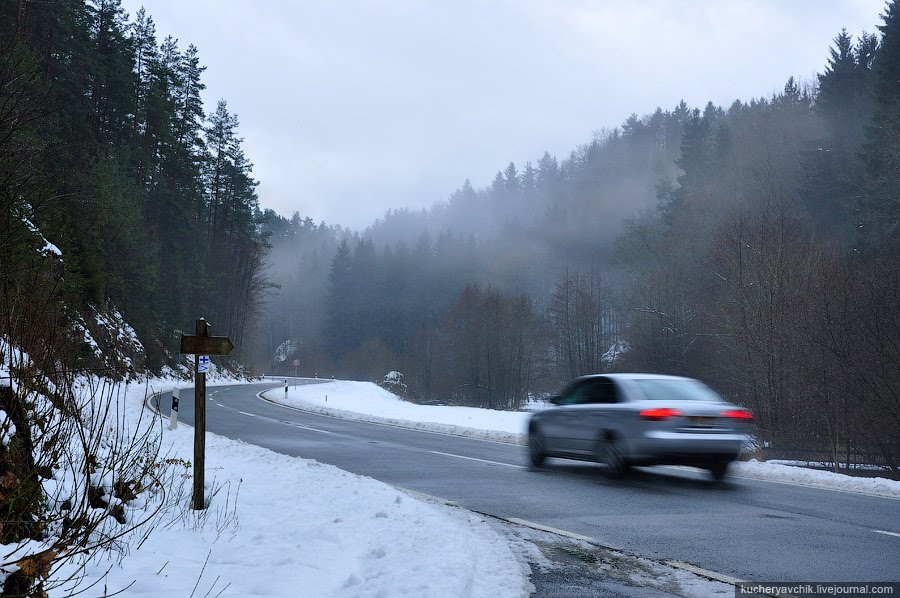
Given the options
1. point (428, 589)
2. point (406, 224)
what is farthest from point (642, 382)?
point (406, 224)

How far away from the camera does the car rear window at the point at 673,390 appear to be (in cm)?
1162

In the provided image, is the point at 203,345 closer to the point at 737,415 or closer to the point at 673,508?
the point at 673,508

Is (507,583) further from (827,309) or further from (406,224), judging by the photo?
(406,224)

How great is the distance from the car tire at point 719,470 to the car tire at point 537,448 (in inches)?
124

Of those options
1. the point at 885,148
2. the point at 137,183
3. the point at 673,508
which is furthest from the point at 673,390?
the point at 137,183

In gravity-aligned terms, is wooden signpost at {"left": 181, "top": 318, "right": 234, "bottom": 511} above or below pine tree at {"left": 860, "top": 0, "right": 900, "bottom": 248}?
below

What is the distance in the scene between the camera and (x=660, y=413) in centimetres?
1112

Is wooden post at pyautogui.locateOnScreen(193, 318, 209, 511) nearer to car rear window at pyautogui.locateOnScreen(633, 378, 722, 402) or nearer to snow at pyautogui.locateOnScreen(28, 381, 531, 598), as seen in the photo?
snow at pyautogui.locateOnScreen(28, 381, 531, 598)

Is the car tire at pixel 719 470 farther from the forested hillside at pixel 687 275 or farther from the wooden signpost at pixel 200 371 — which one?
the forested hillside at pixel 687 275

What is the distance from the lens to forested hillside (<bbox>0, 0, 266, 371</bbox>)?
3045 cm

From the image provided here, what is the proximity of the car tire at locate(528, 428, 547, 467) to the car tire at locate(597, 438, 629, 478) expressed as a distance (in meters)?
1.80

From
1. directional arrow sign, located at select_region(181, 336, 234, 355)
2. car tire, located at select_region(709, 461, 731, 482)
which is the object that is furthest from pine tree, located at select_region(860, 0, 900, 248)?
directional arrow sign, located at select_region(181, 336, 234, 355)

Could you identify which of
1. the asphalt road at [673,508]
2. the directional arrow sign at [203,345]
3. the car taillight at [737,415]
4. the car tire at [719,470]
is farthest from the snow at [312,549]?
the car tire at [719,470]

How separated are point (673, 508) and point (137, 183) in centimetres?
5221
